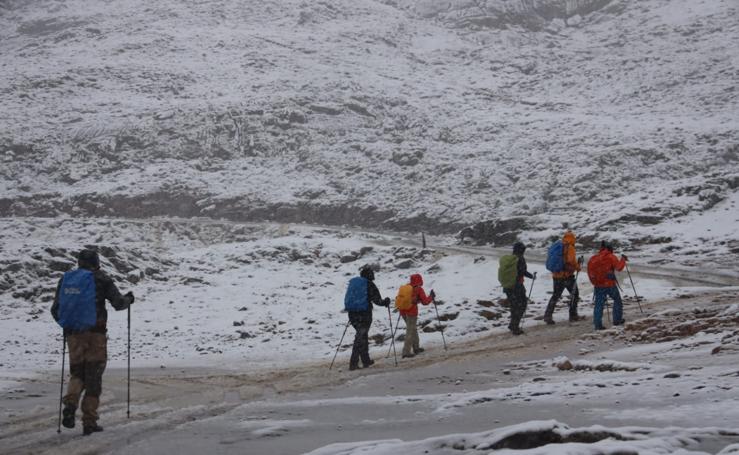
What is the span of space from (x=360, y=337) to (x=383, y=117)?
42.6 meters

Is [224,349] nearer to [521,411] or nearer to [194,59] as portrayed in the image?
[521,411]

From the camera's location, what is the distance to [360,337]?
36.1ft

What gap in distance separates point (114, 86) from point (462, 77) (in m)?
32.6

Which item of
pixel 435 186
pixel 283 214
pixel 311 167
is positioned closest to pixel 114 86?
pixel 311 167

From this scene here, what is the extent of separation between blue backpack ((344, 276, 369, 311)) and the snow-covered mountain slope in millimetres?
16350

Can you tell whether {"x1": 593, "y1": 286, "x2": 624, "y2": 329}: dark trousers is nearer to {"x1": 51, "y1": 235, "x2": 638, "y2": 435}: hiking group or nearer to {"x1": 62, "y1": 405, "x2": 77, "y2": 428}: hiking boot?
{"x1": 51, "y1": 235, "x2": 638, "y2": 435}: hiking group

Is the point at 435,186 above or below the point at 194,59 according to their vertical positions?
below

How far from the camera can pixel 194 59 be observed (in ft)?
202

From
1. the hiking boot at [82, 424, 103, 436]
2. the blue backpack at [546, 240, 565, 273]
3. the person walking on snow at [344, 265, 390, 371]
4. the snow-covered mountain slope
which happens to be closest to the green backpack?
the blue backpack at [546, 240, 565, 273]

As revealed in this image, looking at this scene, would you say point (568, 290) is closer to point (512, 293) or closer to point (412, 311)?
point (512, 293)

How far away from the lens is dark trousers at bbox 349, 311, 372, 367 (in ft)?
35.8

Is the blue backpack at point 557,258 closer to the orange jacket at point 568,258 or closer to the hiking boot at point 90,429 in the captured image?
the orange jacket at point 568,258

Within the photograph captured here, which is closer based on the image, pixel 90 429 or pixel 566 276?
pixel 90 429

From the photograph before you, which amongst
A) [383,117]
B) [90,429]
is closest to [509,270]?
[90,429]
